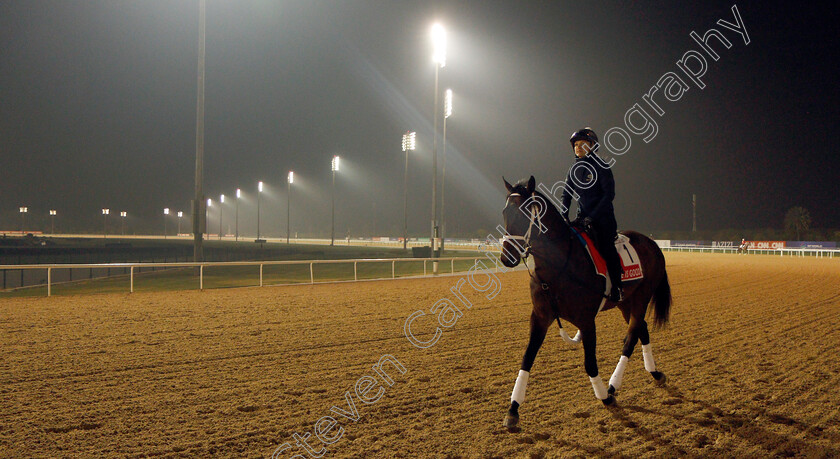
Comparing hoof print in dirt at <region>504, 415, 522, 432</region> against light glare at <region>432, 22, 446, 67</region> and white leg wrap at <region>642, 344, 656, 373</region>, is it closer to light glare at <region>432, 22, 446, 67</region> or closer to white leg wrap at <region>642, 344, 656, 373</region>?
white leg wrap at <region>642, 344, 656, 373</region>

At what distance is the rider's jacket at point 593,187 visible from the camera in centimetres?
419

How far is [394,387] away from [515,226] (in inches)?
85.7

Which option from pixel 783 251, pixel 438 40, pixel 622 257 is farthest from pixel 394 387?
pixel 783 251

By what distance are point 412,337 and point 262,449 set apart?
12.9ft

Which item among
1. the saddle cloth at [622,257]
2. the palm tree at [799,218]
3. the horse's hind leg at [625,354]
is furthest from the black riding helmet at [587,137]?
the palm tree at [799,218]

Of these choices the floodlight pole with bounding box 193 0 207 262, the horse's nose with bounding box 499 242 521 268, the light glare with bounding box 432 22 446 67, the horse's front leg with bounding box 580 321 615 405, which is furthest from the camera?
the light glare with bounding box 432 22 446 67

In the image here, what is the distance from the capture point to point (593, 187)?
423 cm

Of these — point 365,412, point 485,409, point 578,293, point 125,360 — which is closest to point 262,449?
point 365,412

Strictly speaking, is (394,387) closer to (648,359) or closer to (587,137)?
(648,359)

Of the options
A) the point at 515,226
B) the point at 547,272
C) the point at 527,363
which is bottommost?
the point at 527,363

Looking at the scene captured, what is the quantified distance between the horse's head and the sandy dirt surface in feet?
4.41

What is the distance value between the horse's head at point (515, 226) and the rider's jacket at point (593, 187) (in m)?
0.89

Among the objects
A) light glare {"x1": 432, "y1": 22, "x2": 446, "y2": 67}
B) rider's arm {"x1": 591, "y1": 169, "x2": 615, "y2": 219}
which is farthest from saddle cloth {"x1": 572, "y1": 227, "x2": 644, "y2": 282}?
light glare {"x1": 432, "y1": 22, "x2": 446, "y2": 67}

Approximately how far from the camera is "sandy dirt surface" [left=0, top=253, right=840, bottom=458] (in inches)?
131
